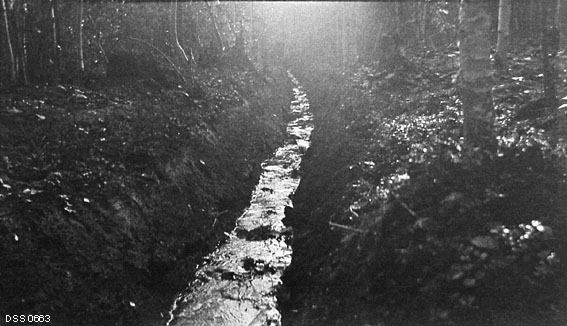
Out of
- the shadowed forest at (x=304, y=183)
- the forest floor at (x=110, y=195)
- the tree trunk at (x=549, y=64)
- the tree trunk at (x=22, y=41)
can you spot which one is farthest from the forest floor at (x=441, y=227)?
the tree trunk at (x=22, y=41)

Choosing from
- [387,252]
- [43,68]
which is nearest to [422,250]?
[387,252]

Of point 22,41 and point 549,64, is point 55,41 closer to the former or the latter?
point 22,41

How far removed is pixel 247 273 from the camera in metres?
8.20

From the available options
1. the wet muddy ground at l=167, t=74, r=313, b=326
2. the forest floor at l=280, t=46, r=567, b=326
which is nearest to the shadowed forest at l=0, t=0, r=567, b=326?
the forest floor at l=280, t=46, r=567, b=326

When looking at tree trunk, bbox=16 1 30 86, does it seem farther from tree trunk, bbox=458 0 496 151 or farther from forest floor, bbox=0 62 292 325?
tree trunk, bbox=458 0 496 151

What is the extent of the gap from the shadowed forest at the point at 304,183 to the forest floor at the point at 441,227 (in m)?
0.03

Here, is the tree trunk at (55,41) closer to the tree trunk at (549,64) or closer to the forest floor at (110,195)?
the forest floor at (110,195)

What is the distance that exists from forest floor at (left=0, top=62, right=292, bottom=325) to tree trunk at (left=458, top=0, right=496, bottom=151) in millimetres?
5840

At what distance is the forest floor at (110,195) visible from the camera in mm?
6410

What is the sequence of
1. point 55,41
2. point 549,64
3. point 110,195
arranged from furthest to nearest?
point 55,41 → point 549,64 → point 110,195

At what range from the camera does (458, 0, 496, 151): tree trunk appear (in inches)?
268

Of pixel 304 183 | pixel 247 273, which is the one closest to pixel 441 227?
pixel 247 273

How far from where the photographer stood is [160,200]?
905 cm

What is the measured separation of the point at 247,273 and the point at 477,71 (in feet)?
18.2
